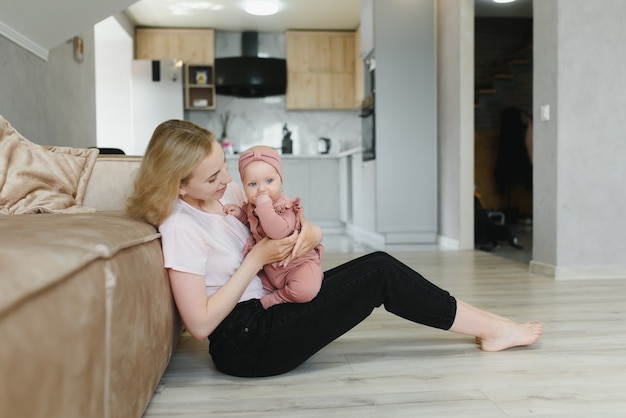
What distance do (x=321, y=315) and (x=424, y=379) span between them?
1.19 feet

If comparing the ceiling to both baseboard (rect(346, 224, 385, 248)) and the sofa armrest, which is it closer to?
baseboard (rect(346, 224, 385, 248))

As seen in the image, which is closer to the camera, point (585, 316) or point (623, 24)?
point (585, 316)

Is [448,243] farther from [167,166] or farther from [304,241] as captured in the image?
[167,166]

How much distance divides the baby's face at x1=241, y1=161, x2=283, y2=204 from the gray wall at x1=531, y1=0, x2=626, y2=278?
2489mm

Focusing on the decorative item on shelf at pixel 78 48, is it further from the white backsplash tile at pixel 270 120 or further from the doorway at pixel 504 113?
the doorway at pixel 504 113

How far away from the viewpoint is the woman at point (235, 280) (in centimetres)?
138

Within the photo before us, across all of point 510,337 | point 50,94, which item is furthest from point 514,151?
point 510,337

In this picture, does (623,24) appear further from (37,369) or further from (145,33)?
(145,33)

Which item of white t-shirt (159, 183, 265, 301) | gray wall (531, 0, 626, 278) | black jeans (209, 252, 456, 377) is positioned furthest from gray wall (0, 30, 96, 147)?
gray wall (531, 0, 626, 278)

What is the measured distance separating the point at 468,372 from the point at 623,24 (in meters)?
2.74

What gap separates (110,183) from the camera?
7.55ft

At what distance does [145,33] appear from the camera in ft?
25.0

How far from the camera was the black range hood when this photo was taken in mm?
7414

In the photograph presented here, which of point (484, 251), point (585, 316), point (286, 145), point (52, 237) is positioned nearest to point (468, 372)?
point (585, 316)
